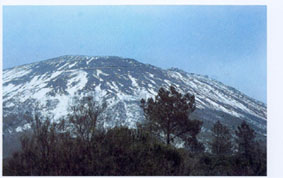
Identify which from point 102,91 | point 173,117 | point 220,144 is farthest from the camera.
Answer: point 102,91

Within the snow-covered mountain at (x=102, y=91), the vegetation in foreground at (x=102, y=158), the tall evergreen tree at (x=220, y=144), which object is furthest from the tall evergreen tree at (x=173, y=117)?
the snow-covered mountain at (x=102, y=91)

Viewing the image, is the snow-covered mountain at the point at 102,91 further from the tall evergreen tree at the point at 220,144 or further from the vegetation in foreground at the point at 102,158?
the vegetation in foreground at the point at 102,158

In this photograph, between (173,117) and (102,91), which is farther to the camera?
(102,91)

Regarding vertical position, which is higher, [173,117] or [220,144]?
[173,117]

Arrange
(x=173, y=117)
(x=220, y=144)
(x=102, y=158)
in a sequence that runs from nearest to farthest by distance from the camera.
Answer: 1. (x=102, y=158)
2. (x=173, y=117)
3. (x=220, y=144)

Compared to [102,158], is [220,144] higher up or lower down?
higher up

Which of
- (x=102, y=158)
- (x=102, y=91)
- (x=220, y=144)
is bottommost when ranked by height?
(x=102, y=158)

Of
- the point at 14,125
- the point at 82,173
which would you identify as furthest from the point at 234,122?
the point at 82,173

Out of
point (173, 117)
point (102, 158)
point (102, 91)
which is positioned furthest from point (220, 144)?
point (102, 91)

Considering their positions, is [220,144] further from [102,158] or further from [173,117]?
[102,158]
